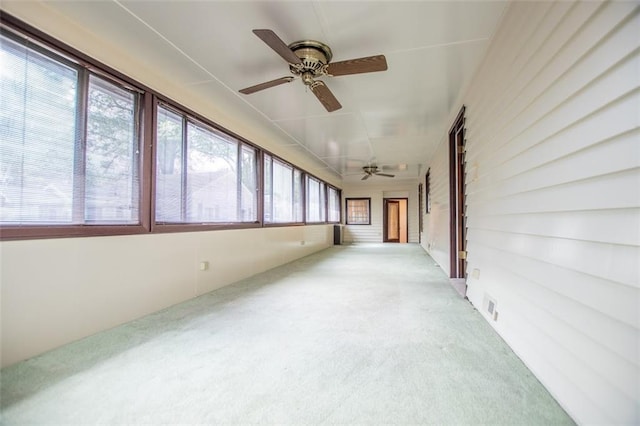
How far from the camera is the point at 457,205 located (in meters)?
4.27

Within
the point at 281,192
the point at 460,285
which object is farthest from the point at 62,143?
the point at 460,285

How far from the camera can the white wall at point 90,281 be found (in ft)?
6.08

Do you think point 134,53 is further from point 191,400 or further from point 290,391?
point 290,391

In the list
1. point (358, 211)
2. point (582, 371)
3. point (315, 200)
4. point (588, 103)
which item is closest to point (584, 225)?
point (588, 103)

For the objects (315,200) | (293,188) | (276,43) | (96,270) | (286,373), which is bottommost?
(286,373)

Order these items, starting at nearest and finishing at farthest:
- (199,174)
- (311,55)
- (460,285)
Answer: (311,55) → (199,174) → (460,285)

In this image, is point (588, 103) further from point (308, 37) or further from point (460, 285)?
point (460, 285)

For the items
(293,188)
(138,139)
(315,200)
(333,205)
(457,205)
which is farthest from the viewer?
(333,205)

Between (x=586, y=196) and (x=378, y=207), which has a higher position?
(x=378, y=207)

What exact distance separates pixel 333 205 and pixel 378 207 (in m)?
1.95

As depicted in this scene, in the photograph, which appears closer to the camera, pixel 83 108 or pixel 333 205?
pixel 83 108

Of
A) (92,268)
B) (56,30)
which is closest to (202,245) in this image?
(92,268)

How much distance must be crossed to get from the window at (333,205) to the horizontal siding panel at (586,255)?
8158mm

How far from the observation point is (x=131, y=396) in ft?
4.96
